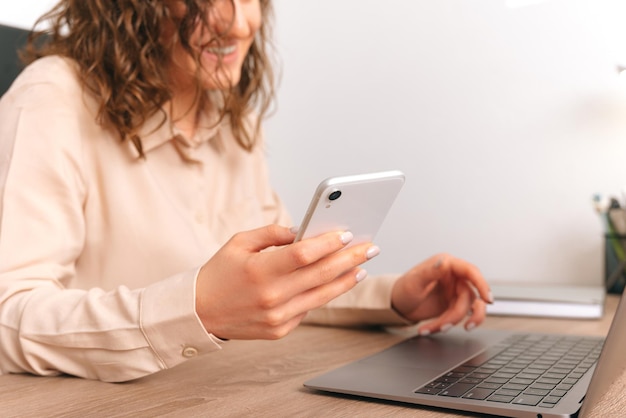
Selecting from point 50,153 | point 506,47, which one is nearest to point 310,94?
point 506,47

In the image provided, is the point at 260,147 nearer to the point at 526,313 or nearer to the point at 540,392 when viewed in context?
the point at 526,313

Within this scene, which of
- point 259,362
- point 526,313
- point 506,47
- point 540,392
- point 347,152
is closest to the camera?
point 540,392

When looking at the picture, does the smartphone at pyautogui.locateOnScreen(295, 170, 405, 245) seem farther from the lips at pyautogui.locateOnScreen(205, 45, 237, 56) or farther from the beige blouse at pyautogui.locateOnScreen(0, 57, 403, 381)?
the lips at pyautogui.locateOnScreen(205, 45, 237, 56)

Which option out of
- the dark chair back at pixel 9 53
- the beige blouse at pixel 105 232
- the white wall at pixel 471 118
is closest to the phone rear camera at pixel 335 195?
the beige blouse at pixel 105 232

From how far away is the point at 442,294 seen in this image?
118 centimetres

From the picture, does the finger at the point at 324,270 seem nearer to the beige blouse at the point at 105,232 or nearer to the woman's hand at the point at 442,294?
the beige blouse at the point at 105,232

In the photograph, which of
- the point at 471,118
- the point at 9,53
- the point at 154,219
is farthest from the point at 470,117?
the point at 9,53

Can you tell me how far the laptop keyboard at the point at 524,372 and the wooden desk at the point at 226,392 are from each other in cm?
6

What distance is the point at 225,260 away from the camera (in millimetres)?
766

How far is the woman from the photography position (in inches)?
31.1

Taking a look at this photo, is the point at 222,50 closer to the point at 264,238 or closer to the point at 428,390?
the point at 264,238

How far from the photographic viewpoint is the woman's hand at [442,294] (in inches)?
44.0

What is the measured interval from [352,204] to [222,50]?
546 millimetres

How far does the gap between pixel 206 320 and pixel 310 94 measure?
1.46 meters
